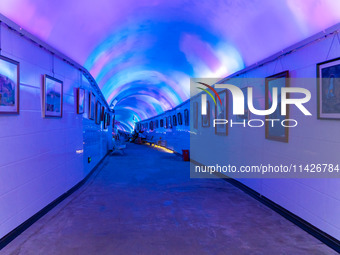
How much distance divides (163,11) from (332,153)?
3994 millimetres

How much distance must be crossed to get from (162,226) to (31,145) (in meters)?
2.18

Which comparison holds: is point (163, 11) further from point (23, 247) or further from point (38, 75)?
point (23, 247)

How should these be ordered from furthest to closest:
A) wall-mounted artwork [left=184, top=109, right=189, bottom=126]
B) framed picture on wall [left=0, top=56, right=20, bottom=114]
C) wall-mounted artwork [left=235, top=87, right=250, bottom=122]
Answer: wall-mounted artwork [left=184, top=109, right=189, bottom=126] < wall-mounted artwork [left=235, top=87, right=250, bottom=122] < framed picture on wall [left=0, top=56, right=20, bottom=114]

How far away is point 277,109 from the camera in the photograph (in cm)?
477

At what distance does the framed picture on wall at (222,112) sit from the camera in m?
7.40

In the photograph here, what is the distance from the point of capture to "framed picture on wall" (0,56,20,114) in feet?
10.5

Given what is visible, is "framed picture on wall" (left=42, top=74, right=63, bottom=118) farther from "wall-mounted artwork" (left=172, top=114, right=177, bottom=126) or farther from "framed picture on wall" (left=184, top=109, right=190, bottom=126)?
"wall-mounted artwork" (left=172, top=114, right=177, bottom=126)

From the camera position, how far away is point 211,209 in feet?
15.6

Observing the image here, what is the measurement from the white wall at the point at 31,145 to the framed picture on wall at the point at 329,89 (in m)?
3.86

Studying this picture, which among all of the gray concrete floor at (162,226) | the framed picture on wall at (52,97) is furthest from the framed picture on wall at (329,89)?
the framed picture on wall at (52,97)

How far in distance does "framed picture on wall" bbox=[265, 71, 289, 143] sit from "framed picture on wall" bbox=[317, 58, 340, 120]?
0.85 m

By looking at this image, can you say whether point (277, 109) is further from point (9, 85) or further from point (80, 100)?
point (80, 100)

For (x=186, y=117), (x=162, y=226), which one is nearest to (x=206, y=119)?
(x=186, y=117)

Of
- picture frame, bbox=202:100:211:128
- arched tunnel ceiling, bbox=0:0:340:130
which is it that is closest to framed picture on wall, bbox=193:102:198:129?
picture frame, bbox=202:100:211:128
